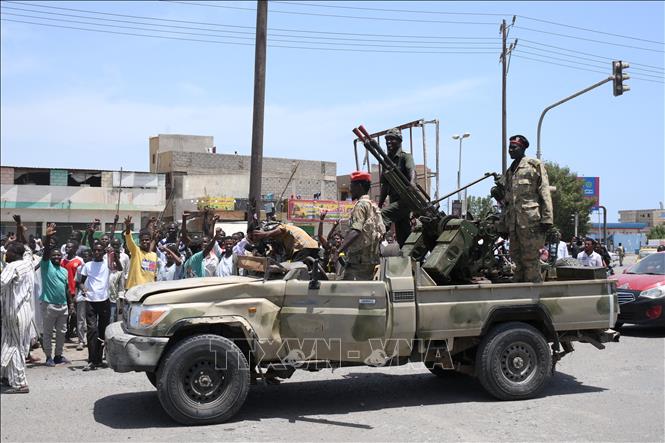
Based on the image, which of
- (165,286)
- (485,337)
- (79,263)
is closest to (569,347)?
(485,337)

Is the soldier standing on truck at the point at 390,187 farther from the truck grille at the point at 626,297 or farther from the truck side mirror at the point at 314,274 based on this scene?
the truck grille at the point at 626,297

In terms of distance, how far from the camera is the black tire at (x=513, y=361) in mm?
6836

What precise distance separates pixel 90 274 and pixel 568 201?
1724 inches

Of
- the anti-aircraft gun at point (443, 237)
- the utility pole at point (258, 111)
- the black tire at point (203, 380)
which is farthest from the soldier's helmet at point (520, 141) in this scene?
the utility pole at point (258, 111)

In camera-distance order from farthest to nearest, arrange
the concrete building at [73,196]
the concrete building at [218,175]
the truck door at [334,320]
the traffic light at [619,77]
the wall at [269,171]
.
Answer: the wall at [269,171] < the concrete building at [218,175] < the concrete building at [73,196] < the traffic light at [619,77] < the truck door at [334,320]

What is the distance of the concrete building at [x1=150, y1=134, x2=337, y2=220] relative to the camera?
41.1 metres

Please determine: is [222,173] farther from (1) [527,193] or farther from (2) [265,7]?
(1) [527,193]

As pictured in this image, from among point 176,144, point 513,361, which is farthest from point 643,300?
point 176,144

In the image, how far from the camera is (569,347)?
7.46 m

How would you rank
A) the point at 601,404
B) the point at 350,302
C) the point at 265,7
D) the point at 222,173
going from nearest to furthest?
the point at 350,302 → the point at 601,404 → the point at 265,7 → the point at 222,173

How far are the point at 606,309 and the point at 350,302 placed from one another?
10.0 feet

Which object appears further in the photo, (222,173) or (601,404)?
(222,173)

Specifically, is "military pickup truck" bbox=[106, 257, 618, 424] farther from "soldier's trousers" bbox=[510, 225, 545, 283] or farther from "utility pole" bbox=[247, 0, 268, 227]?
"utility pole" bbox=[247, 0, 268, 227]

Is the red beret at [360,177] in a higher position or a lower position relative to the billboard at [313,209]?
lower
